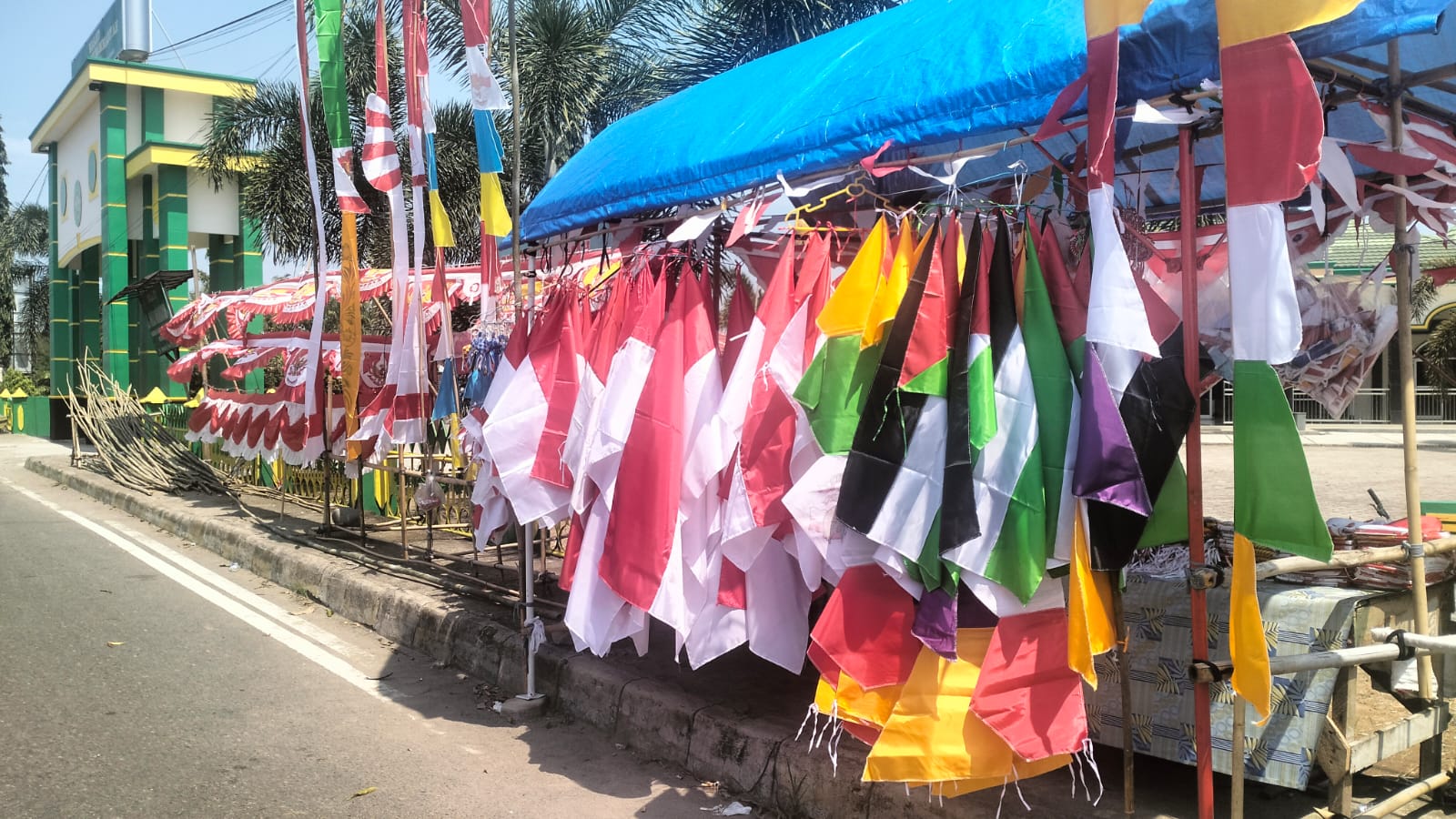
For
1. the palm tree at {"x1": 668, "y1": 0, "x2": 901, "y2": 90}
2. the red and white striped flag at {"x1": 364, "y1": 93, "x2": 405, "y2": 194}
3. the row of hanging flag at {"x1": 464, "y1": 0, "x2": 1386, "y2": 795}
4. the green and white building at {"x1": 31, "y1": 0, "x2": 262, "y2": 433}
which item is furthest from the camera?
the green and white building at {"x1": 31, "y1": 0, "x2": 262, "y2": 433}

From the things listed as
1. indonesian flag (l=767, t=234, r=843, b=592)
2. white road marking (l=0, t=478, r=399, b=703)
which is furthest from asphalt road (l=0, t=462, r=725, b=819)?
indonesian flag (l=767, t=234, r=843, b=592)

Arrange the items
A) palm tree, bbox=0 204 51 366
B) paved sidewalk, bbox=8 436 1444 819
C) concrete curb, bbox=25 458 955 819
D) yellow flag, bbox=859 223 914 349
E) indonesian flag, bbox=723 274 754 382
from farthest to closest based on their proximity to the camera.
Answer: palm tree, bbox=0 204 51 366
indonesian flag, bbox=723 274 754 382
concrete curb, bbox=25 458 955 819
paved sidewalk, bbox=8 436 1444 819
yellow flag, bbox=859 223 914 349

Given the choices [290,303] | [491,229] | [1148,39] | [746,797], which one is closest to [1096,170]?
[1148,39]

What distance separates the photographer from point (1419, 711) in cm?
348

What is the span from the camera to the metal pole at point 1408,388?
10.1 feet

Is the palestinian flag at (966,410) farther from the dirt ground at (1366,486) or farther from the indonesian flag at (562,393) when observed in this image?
the dirt ground at (1366,486)

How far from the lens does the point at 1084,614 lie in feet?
9.66

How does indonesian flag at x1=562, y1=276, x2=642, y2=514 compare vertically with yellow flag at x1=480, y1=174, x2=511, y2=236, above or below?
below

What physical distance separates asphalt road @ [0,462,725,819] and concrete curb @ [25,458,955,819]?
0.11 meters

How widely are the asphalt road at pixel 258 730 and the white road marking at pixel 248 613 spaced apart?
1.0 inches

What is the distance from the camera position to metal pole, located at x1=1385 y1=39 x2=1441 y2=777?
121 inches

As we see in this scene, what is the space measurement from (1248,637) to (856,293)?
1.53m

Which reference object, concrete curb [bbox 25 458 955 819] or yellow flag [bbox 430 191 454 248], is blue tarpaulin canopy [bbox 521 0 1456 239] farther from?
concrete curb [bbox 25 458 955 819]

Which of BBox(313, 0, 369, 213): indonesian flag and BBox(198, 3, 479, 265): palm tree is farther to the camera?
BBox(198, 3, 479, 265): palm tree
